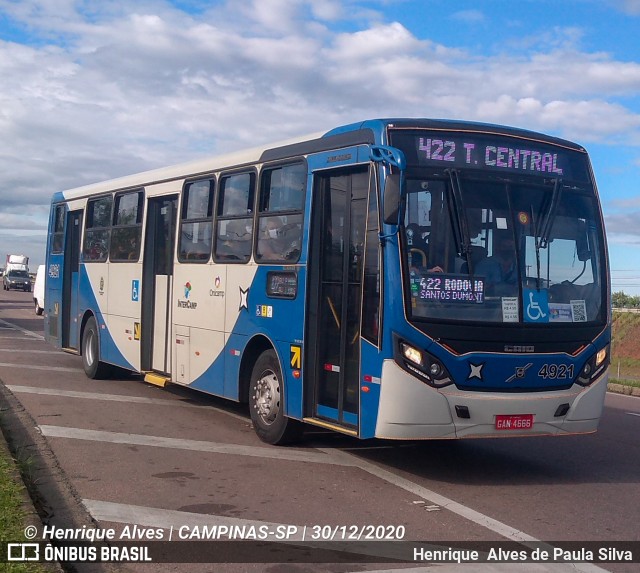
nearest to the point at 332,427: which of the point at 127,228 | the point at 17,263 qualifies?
the point at 127,228

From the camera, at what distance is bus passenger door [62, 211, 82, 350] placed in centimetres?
1652

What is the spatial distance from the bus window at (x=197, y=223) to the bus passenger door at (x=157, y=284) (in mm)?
522

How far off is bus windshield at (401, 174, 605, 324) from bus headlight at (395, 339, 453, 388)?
12.4 inches

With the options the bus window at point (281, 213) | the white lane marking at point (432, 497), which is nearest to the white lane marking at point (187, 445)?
the white lane marking at point (432, 497)

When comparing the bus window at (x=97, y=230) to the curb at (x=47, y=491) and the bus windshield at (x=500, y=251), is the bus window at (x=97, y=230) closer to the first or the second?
the curb at (x=47, y=491)

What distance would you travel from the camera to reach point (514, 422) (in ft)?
27.1

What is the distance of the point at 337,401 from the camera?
29.0 feet

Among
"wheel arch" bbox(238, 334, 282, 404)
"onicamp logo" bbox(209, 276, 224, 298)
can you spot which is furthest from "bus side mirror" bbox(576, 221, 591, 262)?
"onicamp logo" bbox(209, 276, 224, 298)

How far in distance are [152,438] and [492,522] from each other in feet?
14.9

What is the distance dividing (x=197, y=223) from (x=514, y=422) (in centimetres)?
551

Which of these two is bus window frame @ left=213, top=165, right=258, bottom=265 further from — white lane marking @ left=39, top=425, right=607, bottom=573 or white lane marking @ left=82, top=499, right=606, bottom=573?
white lane marking @ left=82, top=499, right=606, bottom=573

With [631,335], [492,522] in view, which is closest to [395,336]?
[492,522]

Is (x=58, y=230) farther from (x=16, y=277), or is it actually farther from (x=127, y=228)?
(x=16, y=277)

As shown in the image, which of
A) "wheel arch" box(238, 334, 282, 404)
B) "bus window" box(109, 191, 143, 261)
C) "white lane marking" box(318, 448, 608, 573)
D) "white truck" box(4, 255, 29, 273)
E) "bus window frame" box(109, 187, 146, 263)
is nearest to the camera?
"white lane marking" box(318, 448, 608, 573)
